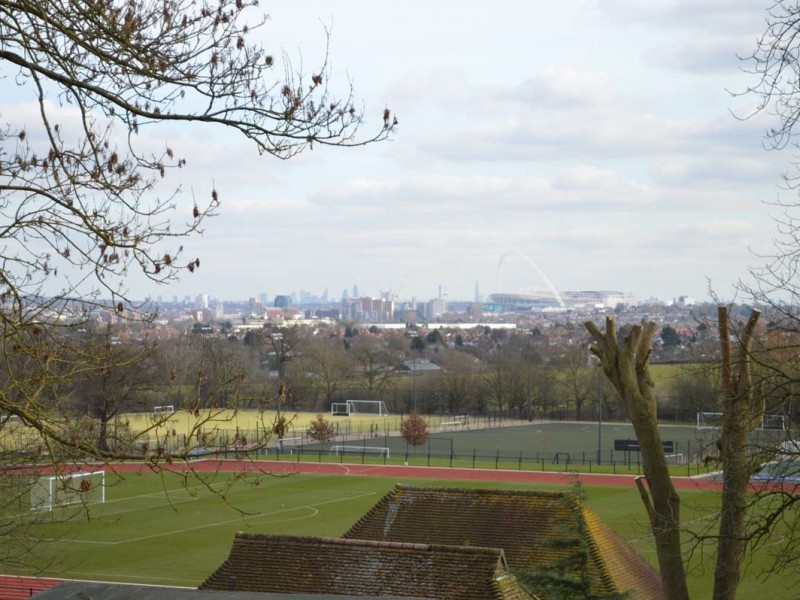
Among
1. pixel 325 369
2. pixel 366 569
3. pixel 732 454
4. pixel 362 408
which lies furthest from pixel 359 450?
pixel 732 454

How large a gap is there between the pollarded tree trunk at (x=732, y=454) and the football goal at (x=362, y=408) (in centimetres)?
6662

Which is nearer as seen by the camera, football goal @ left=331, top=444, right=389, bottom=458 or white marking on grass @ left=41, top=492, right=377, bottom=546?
white marking on grass @ left=41, top=492, right=377, bottom=546

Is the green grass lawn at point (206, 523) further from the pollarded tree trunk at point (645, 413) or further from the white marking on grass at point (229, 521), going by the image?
the pollarded tree trunk at point (645, 413)

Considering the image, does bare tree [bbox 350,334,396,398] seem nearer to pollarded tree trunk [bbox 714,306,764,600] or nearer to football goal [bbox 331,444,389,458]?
football goal [bbox 331,444,389,458]

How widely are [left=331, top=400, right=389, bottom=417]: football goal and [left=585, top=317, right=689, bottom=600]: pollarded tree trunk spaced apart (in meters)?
63.8

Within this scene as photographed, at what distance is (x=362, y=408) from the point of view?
91.9 metres

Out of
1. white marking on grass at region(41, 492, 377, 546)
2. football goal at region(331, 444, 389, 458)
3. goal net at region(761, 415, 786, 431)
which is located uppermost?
goal net at region(761, 415, 786, 431)

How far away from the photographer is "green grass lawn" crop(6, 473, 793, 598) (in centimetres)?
3136

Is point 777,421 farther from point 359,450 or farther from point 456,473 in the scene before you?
point 359,450

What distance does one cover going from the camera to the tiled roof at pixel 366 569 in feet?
59.0

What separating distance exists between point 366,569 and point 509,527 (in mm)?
4705

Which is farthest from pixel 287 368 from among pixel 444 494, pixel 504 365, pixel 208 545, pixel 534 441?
pixel 444 494

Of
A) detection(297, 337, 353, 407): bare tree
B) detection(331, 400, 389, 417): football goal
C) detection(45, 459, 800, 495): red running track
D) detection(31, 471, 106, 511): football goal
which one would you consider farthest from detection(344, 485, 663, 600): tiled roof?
detection(297, 337, 353, 407): bare tree

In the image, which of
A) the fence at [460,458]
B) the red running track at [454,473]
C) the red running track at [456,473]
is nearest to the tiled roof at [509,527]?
the red running track at [454,473]
